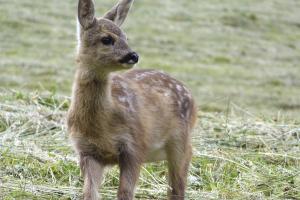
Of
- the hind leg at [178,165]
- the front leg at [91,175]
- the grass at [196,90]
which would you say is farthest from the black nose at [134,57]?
the grass at [196,90]

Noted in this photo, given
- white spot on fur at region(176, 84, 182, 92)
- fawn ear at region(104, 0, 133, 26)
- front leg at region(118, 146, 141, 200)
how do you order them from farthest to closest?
white spot on fur at region(176, 84, 182, 92) < fawn ear at region(104, 0, 133, 26) < front leg at region(118, 146, 141, 200)

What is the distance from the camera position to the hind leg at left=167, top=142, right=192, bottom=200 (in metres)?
7.42

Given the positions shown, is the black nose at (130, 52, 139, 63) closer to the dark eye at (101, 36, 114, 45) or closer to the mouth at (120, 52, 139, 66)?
the mouth at (120, 52, 139, 66)

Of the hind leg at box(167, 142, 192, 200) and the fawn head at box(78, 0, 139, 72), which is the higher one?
the fawn head at box(78, 0, 139, 72)

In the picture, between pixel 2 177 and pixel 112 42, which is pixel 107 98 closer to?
pixel 112 42

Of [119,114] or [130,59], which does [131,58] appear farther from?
[119,114]

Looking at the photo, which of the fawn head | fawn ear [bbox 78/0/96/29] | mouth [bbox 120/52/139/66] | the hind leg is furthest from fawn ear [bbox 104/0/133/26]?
the hind leg

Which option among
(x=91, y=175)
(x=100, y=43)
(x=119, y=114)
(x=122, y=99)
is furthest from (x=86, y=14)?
(x=91, y=175)

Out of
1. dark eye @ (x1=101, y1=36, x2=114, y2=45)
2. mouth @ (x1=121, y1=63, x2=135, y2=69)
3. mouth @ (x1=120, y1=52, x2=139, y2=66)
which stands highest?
dark eye @ (x1=101, y1=36, x2=114, y2=45)

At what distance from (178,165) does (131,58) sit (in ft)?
3.71

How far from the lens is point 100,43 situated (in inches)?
282

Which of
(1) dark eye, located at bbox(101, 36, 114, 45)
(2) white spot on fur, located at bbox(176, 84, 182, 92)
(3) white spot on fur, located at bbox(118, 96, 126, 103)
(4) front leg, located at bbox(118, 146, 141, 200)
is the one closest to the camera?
(4) front leg, located at bbox(118, 146, 141, 200)

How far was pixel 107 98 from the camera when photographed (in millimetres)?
7090


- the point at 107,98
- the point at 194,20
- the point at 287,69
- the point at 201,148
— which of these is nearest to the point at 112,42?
the point at 107,98
